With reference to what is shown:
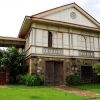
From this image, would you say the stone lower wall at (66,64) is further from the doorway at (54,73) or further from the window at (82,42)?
the window at (82,42)

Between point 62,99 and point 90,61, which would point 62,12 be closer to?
point 90,61

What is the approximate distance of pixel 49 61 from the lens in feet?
62.4

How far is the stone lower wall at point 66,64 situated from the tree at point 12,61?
2.92 m

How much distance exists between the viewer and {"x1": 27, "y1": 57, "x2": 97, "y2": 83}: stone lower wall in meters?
18.3

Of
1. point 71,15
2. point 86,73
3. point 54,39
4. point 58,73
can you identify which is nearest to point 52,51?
point 54,39

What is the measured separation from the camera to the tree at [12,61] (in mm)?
20281

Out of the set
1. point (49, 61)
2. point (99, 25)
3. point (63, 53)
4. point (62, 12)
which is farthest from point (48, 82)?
point (99, 25)

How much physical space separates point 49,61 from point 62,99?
8713 mm

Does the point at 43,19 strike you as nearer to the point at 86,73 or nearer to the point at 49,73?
the point at 49,73

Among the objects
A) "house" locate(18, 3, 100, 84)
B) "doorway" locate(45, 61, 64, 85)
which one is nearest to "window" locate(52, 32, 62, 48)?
"house" locate(18, 3, 100, 84)

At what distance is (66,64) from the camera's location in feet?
65.3

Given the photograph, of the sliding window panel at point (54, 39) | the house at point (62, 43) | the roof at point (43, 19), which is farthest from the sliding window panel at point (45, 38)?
the roof at point (43, 19)

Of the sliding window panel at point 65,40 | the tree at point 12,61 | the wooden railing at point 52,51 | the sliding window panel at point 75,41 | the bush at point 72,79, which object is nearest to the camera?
the wooden railing at point 52,51

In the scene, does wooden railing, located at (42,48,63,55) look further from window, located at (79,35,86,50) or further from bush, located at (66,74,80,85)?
window, located at (79,35,86,50)
